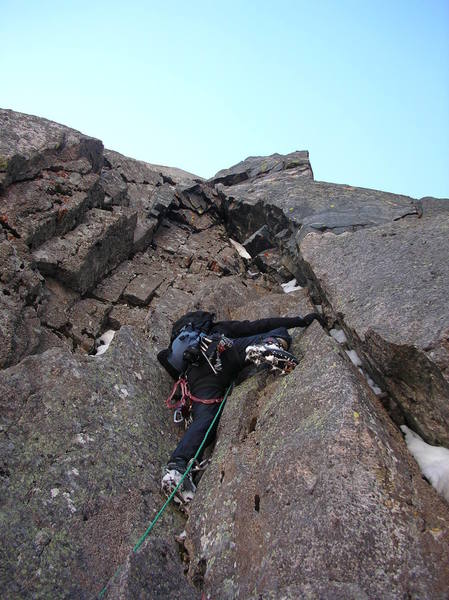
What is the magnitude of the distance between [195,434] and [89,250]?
7.30m

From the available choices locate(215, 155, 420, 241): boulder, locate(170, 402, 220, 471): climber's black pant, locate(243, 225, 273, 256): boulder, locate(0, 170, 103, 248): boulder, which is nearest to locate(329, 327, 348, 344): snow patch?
locate(170, 402, 220, 471): climber's black pant

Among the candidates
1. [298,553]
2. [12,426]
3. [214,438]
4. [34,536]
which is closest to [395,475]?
[298,553]

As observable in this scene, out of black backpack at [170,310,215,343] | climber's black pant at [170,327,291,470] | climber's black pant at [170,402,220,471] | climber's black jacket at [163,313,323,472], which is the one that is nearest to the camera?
climber's black pant at [170,402,220,471]

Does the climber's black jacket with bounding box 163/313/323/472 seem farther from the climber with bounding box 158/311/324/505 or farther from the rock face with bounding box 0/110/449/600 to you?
the rock face with bounding box 0/110/449/600

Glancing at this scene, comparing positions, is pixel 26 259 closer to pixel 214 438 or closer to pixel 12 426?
pixel 12 426

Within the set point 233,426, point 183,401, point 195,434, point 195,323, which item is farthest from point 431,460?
point 195,323

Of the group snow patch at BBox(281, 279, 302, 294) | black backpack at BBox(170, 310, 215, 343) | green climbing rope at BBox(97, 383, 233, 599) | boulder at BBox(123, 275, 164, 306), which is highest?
snow patch at BBox(281, 279, 302, 294)

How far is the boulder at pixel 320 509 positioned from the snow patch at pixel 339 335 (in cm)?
222

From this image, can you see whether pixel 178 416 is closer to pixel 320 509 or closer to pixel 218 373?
pixel 218 373

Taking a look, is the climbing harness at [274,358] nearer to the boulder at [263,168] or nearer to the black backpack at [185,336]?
the black backpack at [185,336]

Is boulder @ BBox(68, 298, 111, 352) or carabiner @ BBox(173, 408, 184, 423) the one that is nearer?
carabiner @ BBox(173, 408, 184, 423)

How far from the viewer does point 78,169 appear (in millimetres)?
14695

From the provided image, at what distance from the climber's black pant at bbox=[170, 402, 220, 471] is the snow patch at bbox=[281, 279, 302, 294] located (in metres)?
5.60

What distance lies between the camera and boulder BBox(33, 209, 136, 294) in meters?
11.9
